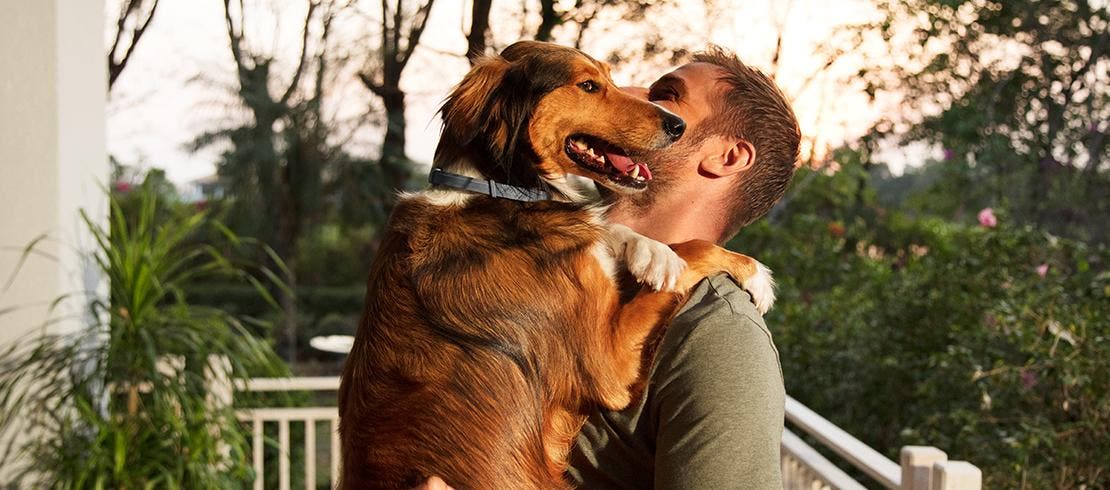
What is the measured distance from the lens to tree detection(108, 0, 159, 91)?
26.8ft

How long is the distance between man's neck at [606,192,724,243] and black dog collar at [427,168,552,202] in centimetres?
16

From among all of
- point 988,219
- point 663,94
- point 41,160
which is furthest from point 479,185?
point 988,219

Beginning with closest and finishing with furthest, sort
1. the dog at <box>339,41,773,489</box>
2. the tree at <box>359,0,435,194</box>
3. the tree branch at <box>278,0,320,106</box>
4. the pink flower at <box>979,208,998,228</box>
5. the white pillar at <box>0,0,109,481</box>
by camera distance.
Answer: the dog at <box>339,41,773,489</box>
the white pillar at <box>0,0,109,481</box>
the pink flower at <box>979,208,998,228</box>
the tree branch at <box>278,0,320,106</box>
the tree at <box>359,0,435,194</box>

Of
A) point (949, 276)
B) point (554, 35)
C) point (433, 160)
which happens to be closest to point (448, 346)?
point (433, 160)

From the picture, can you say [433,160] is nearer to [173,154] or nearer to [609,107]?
[609,107]

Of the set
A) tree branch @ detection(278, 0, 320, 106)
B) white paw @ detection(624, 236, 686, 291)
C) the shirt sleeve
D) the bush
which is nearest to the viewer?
the shirt sleeve

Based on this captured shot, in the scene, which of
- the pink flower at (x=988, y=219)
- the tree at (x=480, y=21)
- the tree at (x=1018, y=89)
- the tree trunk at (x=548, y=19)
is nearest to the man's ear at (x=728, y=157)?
the pink flower at (x=988, y=219)

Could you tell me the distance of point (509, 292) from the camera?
1450mm

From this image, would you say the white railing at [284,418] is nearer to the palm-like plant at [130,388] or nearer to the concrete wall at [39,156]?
the palm-like plant at [130,388]

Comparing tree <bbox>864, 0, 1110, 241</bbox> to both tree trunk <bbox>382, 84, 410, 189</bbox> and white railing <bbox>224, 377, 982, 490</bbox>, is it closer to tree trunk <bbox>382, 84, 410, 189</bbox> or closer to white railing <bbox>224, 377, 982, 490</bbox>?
tree trunk <bbox>382, 84, 410, 189</bbox>

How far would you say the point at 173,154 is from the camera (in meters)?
8.08

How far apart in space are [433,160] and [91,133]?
7.29 feet

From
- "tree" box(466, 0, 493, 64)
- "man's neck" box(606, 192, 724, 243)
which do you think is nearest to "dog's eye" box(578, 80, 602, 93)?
"man's neck" box(606, 192, 724, 243)

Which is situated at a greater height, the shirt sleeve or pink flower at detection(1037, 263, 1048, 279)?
the shirt sleeve
